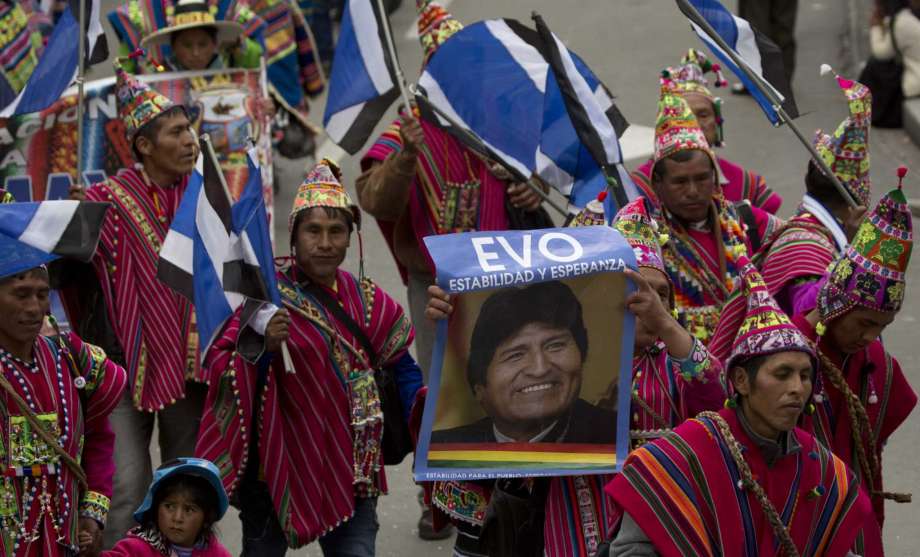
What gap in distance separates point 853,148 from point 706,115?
1.44 meters

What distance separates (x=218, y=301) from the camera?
6.48m

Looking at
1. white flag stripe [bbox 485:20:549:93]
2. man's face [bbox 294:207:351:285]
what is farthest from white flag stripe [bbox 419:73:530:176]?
man's face [bbox 294:207:351:285]

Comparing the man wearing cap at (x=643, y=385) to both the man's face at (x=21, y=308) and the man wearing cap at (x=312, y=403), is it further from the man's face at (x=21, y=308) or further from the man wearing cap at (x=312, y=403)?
the man's face at (x=21, y=308)

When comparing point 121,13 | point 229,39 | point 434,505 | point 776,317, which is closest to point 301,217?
point 434,505

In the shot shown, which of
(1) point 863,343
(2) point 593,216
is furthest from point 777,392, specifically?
(2) point 593,216

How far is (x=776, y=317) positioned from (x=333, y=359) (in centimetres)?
191

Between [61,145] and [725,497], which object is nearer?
[725,497]

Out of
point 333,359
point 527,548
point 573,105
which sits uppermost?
point 573,105

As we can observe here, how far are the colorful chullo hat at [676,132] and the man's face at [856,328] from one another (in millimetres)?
1582

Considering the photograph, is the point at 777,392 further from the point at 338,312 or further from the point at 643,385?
the point at 338,312

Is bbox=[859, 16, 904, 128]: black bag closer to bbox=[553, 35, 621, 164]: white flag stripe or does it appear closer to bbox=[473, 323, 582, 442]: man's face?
bbox=[553, 35, 621, 164]: white flag stripe

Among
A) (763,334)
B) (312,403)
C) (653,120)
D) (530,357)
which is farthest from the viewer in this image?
(653,120)

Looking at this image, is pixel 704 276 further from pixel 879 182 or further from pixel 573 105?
pixel 879 182

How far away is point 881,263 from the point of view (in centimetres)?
561
